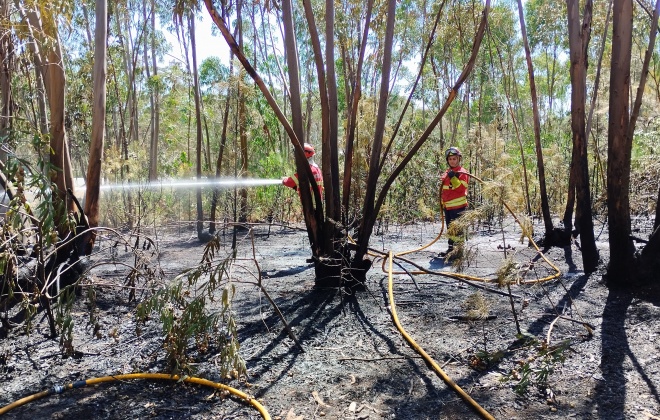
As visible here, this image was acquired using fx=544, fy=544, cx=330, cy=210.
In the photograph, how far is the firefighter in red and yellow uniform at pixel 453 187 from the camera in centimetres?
725

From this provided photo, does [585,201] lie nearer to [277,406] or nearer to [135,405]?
[277,406]

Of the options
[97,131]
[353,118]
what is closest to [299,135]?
[353,118]

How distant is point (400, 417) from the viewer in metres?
3.03

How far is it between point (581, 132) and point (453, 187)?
6.45 feet

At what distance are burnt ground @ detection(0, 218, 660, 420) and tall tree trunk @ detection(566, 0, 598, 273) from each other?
289mm

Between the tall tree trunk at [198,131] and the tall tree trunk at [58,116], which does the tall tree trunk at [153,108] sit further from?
the tall tree trunk at [58,116]

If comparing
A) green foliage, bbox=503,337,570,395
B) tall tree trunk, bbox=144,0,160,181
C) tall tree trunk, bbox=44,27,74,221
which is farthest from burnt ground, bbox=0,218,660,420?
tall tree trunk, bbox=144,0,160,181

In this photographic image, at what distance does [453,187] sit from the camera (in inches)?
291

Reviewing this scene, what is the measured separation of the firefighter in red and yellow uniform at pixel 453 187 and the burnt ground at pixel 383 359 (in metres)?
2.05

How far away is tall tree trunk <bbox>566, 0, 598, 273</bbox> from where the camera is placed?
5582mm

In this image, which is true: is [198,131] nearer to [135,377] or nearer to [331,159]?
[331,159]

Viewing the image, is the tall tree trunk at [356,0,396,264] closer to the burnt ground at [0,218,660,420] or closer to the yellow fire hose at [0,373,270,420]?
the burnt ground at [0,218,660,420]

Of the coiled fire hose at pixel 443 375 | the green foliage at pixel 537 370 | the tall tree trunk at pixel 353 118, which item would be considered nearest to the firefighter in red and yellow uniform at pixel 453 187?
the tall tree trunk at pixel 353 118

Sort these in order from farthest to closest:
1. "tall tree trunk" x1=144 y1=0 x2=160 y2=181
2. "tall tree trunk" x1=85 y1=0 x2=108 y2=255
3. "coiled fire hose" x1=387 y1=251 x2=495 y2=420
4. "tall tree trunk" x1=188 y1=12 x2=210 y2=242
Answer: "tall tree trunk" x1=144 y1=0 x2=160 y2=181 < "tall tree trunk" x1=188 y1=12 x2=210 y2=242 < "tall tree trunk" x1=85 y1=0 x2=108 y2=255 < "coiled fire hose" x1=387 y1=251 x2=495 y2=420
